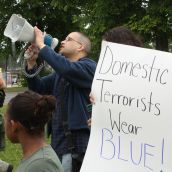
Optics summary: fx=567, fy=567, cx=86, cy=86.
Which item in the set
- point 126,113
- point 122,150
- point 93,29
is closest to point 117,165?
point 122,150

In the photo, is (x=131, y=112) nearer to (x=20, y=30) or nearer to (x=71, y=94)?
(x=71, y=94)

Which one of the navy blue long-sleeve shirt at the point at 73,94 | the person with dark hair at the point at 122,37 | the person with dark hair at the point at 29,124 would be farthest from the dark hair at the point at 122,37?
the person with dark hair at the point at 29,124

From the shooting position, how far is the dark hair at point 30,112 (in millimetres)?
2814

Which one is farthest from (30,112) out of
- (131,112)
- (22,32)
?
(22,32)

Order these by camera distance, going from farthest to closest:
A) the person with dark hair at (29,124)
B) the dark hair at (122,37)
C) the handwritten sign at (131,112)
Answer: the dark hair at (122,37) < the handwritten sign at (131,112) < the person with dark hair at (29,124)

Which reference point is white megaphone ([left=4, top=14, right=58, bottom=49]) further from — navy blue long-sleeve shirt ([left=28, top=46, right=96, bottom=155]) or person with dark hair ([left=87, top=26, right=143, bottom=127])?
person with dark hair ([left=87, top=26, right=143, bottom=127])

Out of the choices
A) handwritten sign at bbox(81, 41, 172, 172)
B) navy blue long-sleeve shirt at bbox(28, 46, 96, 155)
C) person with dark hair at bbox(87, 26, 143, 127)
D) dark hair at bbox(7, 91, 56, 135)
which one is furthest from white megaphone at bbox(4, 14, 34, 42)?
dark hair at bbox(7, 91, 56, 135)

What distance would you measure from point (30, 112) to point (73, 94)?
4.17 ft

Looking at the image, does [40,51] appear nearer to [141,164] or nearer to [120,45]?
[120,45]

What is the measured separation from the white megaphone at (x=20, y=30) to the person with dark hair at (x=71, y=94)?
51 mm

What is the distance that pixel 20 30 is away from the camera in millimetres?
3924

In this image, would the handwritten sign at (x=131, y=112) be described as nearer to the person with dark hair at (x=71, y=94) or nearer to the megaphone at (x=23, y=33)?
the person with dark hair at (x=71, y=94)

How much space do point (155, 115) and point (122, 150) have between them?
0.30 metres

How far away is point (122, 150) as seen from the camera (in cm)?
317
